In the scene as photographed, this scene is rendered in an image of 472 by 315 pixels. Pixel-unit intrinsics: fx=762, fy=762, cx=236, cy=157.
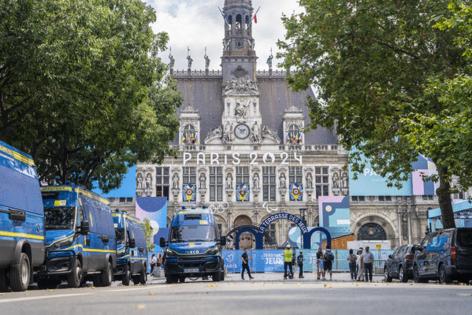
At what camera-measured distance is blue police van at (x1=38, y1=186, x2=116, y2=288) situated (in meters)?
20.6

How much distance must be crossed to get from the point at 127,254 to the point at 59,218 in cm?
751

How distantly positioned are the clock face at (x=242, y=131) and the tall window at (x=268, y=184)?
3.76m

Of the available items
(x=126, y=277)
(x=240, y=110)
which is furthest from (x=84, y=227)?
(x=240, y=110)

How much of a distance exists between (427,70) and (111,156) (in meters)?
16.3

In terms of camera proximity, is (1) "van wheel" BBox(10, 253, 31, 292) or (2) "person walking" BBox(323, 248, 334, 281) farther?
(2) "person walking" BBox(323, 248, 334, 281)

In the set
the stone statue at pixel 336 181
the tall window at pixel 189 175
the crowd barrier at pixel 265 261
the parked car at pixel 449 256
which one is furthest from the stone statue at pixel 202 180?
the parked car at pixel 449 256

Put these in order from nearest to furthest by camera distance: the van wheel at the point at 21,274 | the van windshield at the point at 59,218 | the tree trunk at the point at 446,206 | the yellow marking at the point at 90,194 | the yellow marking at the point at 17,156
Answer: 1. the yellow marking at the point at 17,156
2. the van wheel at the point at 21,274
3. the van windshield at the point at 59,218
4. the yellow marking at the point at 90,194
5. the tree trunk at the point at 446,206

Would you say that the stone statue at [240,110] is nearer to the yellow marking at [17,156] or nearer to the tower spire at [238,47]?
the tower spire at [238,47]

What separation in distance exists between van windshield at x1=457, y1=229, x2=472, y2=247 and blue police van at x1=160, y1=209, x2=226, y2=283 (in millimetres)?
8416

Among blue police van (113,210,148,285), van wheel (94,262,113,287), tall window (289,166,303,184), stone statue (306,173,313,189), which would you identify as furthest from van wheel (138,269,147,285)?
stone statue (306,173,313,189)

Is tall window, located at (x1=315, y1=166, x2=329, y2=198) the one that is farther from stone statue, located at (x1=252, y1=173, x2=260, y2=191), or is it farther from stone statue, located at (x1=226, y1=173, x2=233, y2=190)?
stone statue, located at (x1=226, y1=173, x2=233, y2=190)

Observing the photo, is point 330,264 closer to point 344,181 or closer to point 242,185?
point 242,185

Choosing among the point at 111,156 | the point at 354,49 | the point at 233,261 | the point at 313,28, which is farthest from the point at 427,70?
the point at 233,261

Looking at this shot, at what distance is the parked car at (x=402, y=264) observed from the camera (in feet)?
94.7
